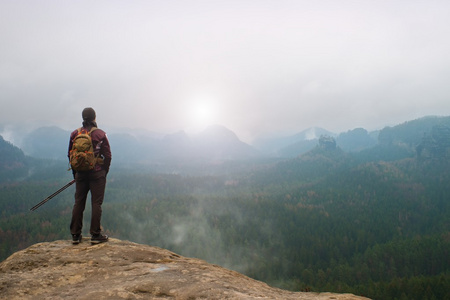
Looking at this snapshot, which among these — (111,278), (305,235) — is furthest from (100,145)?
(305,235)

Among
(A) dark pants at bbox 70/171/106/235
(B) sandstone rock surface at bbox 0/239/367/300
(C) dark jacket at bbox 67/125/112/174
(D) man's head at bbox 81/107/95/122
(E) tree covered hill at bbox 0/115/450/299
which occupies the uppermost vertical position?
(D) man's head at bbox 81/107/95/122

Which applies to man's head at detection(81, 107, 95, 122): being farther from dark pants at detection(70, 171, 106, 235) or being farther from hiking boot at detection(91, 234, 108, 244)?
hiking boot at detection(91, 234, 108, 244)

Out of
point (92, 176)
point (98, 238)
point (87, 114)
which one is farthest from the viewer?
point (98, 238)

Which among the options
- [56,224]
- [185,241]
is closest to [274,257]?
[185,241]

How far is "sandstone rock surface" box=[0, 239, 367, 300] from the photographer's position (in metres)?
5.31

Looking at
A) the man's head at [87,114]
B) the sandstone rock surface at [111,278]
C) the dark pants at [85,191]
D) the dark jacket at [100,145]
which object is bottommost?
the sandstone rock surface at [111,278]

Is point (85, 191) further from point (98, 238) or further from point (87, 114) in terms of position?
point (87, 114)

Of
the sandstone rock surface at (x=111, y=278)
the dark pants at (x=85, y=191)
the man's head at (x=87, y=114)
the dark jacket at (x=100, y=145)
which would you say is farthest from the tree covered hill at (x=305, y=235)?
the man's head at (x=87, y=114)

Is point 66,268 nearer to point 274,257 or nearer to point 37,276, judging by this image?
point 37,276

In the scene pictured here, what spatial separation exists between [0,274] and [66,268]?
1.55 m

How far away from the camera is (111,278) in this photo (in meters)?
6.27

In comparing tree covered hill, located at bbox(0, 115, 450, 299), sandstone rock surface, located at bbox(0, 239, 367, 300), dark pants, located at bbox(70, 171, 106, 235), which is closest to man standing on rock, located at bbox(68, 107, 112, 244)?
dark pants, located at bbox(70, 171, 106, 235)

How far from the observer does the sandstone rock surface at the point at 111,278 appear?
531 cm

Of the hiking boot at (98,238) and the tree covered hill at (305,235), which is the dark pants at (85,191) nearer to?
the hiking boot at (98,238)
